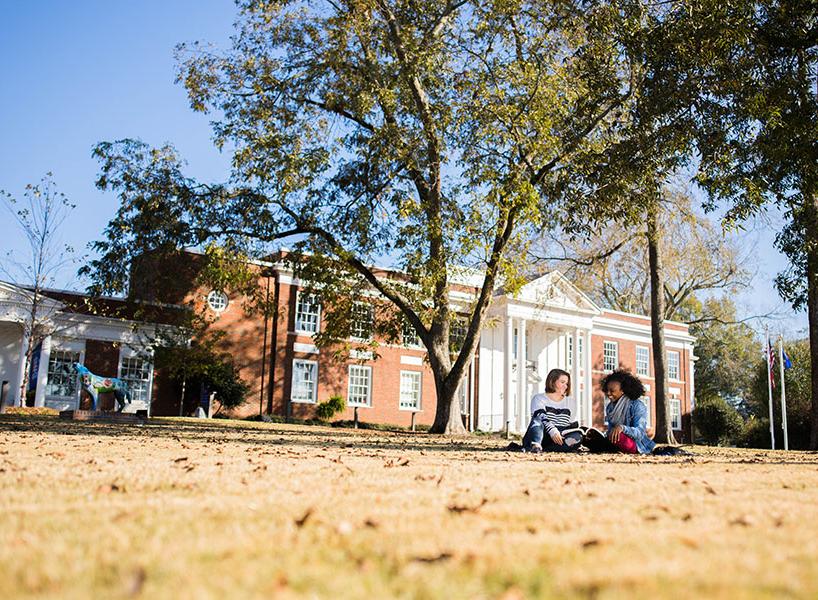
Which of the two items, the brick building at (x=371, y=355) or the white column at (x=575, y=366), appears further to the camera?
the white column at (x=575, y=366)

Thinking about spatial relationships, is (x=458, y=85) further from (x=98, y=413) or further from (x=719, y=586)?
(x=719, y=586)

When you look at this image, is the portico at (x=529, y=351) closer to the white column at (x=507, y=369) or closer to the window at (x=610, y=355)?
the white column at (x=507, y=369)

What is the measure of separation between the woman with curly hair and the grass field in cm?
441

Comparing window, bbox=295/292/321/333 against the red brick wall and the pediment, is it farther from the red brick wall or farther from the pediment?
the red brick wall

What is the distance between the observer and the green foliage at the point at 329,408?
107 feet

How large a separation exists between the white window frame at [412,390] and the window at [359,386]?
1.69m

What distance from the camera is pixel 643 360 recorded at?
151ft

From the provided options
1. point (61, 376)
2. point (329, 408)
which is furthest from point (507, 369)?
point (61, 376)

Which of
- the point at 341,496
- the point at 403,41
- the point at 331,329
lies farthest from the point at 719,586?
the point at 331,329

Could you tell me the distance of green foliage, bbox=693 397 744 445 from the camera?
4000 cm

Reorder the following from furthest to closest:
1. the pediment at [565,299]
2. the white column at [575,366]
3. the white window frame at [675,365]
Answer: the white window frame at [675,365] → the white column at [575,366] → the pediment at [565,299]

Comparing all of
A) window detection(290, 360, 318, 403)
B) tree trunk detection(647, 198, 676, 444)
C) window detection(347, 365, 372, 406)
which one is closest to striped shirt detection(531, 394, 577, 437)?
Answer: tree trunk detection(647, 198, 676, 444)

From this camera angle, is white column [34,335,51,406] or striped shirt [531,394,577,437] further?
white column [34,335,51,406]

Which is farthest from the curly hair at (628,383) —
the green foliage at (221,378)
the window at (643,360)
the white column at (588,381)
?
the window at (643,360)
